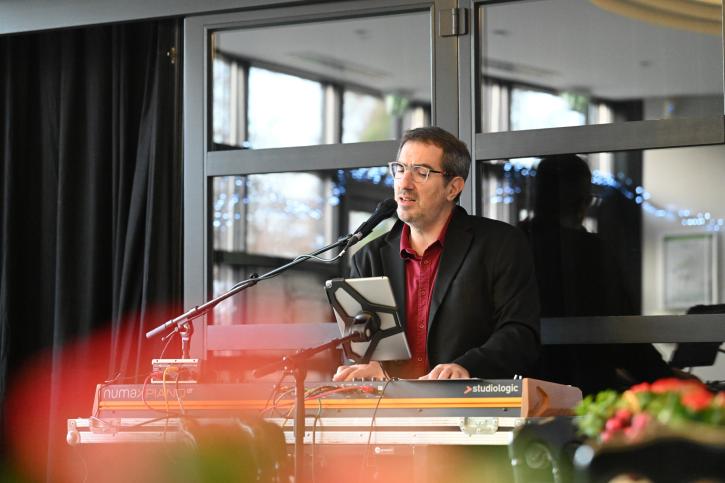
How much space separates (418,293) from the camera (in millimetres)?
3836

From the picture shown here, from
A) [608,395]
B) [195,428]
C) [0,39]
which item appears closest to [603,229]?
[195,428]

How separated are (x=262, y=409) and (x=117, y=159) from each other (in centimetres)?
220

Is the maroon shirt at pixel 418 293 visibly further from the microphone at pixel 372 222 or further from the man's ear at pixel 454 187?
the microphone at pixel 372 222

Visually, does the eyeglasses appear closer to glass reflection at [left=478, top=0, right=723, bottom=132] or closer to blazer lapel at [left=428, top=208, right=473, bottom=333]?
blazer lapel at [left=428, top=208, right=473, bottom=333]

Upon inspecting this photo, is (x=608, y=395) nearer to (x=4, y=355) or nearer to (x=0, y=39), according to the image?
(x=4, y=355)

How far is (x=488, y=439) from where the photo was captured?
295 centimetres

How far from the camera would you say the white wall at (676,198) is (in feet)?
14.2

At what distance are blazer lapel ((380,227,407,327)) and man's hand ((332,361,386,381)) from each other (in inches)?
14.8

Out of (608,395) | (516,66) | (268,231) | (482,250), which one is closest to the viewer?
(608,395)

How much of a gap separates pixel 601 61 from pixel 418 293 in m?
1.42

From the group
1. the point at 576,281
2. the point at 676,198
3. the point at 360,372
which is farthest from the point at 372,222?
the point at 676,198

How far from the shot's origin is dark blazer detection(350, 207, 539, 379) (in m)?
3.69

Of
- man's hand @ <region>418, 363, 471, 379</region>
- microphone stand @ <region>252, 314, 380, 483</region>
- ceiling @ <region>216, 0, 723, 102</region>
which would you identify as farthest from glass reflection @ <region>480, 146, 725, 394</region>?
microphone stand @ <region>252, 314, 380, 483</region>

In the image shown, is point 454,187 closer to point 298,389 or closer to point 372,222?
point 372,222
